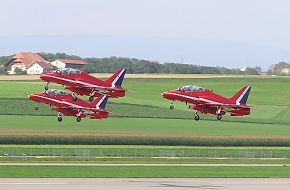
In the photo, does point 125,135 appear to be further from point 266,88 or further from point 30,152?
point 266,88

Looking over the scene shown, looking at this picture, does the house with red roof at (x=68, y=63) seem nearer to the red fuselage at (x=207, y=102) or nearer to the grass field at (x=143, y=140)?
the red fuselage at (x=207, y=102)

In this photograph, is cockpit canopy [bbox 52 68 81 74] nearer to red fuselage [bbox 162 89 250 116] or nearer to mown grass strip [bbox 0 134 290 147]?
red fuselage [bbox 162 89 250 116]

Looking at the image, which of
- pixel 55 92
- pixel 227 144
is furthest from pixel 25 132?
pixel 55 92

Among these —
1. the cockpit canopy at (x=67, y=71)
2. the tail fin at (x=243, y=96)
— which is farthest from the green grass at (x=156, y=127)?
the tail fin at (x=243, y=96)

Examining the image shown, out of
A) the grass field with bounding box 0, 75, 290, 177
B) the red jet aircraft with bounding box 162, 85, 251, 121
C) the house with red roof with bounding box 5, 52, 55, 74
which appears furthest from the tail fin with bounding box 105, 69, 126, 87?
the grass field with bounding box 0, 75, 290, 177

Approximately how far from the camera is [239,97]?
39.3 metres

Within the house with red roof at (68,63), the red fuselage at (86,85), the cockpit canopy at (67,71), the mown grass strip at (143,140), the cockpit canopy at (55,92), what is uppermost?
the house with red roof at (68,63)

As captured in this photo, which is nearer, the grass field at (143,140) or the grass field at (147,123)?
the grass field at (143,140)

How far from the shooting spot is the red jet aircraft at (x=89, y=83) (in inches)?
1404

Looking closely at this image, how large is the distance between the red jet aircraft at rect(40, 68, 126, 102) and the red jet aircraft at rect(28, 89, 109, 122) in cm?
273

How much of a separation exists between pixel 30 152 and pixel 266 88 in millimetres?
61549

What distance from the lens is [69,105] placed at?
1580 inches

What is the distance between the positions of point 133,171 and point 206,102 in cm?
9843
